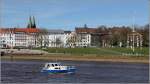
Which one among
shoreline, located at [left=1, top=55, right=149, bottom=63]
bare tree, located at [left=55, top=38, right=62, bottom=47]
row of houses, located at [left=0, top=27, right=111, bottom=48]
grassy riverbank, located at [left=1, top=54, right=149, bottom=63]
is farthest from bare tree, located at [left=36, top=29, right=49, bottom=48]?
shoreline, located at [left=1, top=55, right=149, bottom=63]

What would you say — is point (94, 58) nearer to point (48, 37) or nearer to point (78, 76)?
point (78, 76)

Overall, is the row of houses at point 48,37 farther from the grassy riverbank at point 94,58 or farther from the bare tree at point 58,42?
the grassy riverbank at point 94,58

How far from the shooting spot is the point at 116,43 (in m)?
132

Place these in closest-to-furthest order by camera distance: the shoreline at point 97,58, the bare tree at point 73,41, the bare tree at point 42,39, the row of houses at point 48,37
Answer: the shoreline at point 97,58, the bare tree at point 73,41, the bare tree at point 42,39, the row of houses at point 48,37

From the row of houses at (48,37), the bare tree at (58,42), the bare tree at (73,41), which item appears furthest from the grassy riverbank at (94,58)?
the bare tree at (58,42)

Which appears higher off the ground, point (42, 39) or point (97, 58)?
point (42, 39)

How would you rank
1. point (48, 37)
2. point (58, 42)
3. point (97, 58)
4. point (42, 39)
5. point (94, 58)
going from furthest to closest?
point (58, 42) < point (48, 37) < point (42, 39) < point (94, 58) < point (97, 58)

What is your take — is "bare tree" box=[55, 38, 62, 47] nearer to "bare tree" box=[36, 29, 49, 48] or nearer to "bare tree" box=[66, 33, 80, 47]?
"bare tree" box=[36, 29, 49, 48]

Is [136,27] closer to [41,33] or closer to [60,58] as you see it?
[41,33]

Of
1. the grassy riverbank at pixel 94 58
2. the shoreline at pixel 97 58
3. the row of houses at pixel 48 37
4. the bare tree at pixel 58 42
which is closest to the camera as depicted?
the shoreline at pixel 97 58

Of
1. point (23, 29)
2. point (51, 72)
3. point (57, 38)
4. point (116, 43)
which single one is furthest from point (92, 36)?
point (51, 72)

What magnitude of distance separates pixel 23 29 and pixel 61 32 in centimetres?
1285

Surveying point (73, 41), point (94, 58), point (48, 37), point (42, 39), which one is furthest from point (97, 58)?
point (48, 37)

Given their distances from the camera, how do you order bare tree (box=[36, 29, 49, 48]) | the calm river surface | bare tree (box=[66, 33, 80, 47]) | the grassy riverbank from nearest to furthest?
the calm river surface → the grassy riverbank → bare tree (box=[66, 33, 80, 47]) → bare tree (box=[36, 29, 49, 48])
